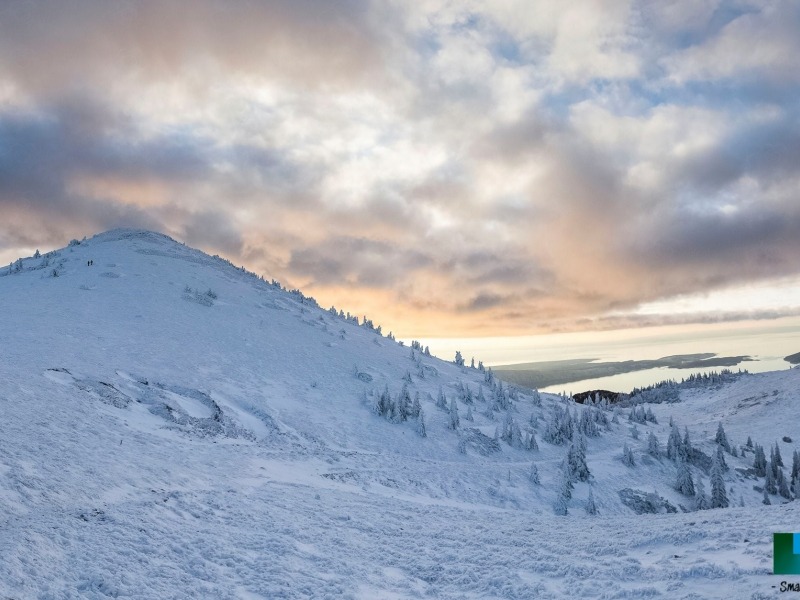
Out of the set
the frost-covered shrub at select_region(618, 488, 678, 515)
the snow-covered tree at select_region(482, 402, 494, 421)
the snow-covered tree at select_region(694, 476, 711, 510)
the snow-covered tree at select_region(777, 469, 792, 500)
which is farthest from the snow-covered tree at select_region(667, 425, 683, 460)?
the snow-covered tree at select_region(482, 402, 494, 421)

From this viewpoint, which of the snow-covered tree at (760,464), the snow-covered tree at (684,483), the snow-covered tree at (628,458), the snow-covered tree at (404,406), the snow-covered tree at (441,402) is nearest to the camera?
the snow-covered tree at (404,406)

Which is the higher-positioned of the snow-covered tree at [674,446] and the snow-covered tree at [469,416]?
the snow-covered tree at [469,416]

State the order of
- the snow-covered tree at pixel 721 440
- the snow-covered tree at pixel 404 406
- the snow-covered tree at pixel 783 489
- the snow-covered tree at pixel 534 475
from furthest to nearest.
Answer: the snow-covered tree at pixel 721 440, the snow-covered tree at pixel 783 489, the snow-covered tree at pixel 404 406, the snow-covered tree at pixel 534 475

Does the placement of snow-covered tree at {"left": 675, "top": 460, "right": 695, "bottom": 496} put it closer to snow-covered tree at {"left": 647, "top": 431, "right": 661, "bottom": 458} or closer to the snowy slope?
the snowy slope

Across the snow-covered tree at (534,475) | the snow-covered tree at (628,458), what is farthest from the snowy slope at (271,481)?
the snow-covered tree at (628,458)

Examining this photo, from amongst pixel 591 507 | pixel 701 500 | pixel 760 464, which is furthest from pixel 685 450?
pixel 591 507

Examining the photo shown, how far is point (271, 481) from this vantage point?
21141 mm

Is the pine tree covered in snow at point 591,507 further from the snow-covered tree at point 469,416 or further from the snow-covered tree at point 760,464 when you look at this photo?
the snow-covered tree at point 760,464

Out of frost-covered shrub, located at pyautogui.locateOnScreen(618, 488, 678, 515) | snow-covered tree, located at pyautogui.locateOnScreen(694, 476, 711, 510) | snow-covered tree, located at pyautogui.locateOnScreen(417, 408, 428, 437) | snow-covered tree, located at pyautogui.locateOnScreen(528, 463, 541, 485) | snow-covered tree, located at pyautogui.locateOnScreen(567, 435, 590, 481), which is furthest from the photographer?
snow-covered tree, located at pyautogui.locateOnScreen(694, 476, 711, 510)

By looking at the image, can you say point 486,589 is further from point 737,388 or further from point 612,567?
point 737,388

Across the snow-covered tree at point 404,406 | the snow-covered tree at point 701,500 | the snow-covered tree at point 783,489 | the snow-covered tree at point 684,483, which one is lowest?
the snow-covered tree at point 783,489

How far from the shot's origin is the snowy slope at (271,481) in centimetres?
1079

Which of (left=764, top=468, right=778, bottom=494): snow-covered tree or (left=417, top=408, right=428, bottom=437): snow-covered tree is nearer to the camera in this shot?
(left=417, top=408, right=428, bottom=437): snow-covered tree

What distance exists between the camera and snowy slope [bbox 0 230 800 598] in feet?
35.4
